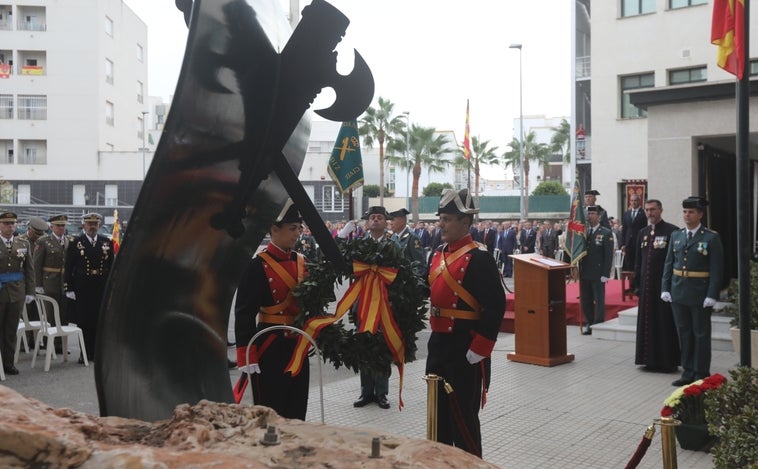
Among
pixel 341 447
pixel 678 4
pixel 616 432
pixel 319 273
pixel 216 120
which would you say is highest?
pixel 678 4

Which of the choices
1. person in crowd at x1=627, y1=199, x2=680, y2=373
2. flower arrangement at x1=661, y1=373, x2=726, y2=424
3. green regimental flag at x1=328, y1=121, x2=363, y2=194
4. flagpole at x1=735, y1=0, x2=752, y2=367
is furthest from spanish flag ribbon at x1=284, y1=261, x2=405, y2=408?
person in crowd at x1=627, y1=199, x2=680, y2=373

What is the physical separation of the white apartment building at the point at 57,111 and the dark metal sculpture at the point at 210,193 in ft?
183

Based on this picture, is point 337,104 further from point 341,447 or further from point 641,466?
point 641,466

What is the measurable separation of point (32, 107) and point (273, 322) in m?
59.0

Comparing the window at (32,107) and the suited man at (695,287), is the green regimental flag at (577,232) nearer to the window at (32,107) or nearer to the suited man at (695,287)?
the suited man at (695,287)

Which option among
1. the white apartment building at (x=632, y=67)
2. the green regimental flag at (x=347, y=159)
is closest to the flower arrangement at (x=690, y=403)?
the green regimental flag at (x=347, y=159)

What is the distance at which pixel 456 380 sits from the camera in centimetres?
474

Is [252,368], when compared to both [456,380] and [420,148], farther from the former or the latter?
[420,148]

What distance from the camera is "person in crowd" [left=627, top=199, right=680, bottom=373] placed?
9.02 meters

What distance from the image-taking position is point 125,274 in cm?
260

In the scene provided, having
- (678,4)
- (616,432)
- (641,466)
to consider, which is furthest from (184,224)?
(678,4)

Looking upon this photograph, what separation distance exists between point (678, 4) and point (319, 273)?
31.5 metres

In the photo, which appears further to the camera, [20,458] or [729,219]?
[729,219]

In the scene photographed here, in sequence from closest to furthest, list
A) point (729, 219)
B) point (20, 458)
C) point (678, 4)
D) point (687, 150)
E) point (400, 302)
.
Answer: point (20, 458) → point (400, 302) → point (687, 150) → point (729, 219) → point (678, 4)
